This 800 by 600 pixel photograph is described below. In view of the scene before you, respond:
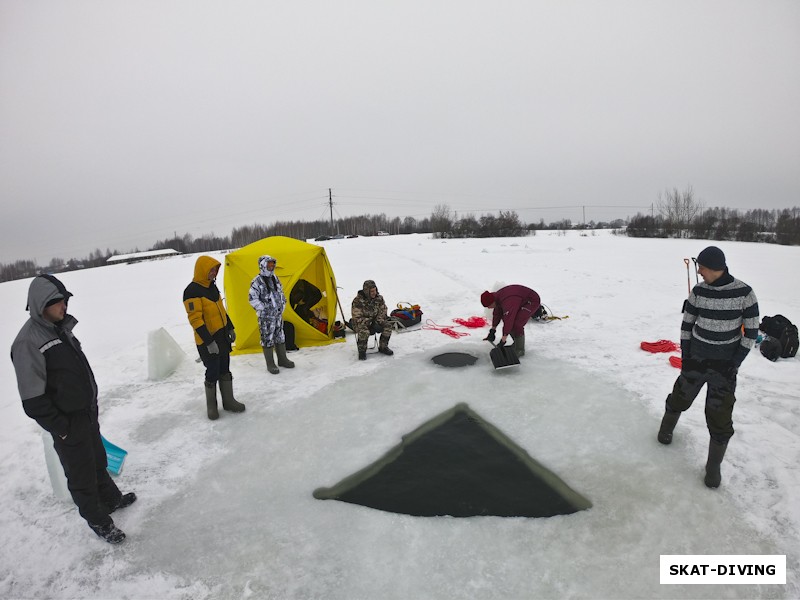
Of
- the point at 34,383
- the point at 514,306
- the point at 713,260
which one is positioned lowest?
the point at 514,306

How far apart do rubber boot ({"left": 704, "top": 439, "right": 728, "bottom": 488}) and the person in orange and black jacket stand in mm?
4534

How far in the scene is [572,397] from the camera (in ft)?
15.1

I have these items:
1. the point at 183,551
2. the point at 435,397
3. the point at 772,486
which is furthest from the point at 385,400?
the point at 772,486

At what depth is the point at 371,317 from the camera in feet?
21.4

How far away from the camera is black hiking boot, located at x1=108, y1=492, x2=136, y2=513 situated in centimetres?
306

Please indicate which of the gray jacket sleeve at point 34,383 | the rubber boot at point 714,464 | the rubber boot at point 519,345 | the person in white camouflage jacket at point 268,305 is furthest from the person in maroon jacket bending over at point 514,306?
the gray jacket sleeve at point 34,383

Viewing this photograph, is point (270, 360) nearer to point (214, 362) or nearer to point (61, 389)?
point (214, 362)

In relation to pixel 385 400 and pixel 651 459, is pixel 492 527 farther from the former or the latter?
pixel 385 400

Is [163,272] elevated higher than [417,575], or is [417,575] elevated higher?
[163,272]

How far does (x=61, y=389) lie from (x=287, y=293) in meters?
4.17

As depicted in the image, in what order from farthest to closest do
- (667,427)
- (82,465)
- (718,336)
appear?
1. (667,427)
2. (718,336)
3. (82,465)

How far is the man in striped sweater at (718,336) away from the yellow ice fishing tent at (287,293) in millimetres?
5369

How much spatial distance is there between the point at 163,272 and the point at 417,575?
Result: 2228 centimetres

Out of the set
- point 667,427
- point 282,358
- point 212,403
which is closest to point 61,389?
point 212,403
